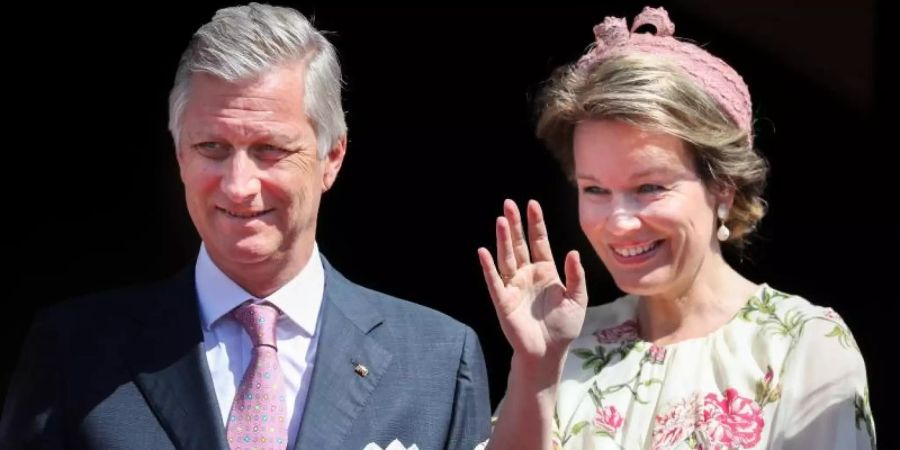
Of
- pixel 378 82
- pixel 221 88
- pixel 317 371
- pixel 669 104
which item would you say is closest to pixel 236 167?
pixel 221 88

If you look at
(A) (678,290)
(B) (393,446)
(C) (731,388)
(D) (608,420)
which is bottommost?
(B) (393,446)

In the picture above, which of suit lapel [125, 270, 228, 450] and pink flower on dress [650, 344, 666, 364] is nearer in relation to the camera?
suit lapel [125, 270, 228, 450]

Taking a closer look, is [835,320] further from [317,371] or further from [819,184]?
[819,184]

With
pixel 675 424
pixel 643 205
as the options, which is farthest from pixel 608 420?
pixel 643 205

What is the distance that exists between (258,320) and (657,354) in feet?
2.98

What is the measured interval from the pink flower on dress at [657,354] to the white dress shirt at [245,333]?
0.77m

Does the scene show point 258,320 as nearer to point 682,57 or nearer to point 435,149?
point 682,57

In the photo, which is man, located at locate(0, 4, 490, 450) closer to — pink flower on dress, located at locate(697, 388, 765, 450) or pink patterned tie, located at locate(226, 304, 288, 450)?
pink patterned tie, located at locate(226, 304, 288, 450)

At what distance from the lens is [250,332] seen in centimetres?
280

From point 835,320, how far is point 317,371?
3.47 feet

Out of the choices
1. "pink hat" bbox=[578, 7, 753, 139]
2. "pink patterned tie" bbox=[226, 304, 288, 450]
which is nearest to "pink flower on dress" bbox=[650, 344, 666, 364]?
"pink hat" bbox=[578, 7, 753, 139]

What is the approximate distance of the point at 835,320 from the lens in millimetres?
3172

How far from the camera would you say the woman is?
308 cm

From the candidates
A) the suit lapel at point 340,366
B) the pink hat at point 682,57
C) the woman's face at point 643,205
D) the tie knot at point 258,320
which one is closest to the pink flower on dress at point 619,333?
the woman's face at point 643,205
